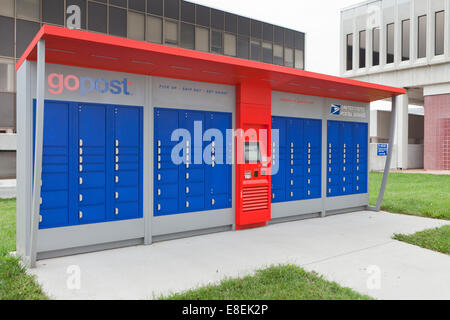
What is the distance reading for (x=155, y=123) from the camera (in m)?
5.73

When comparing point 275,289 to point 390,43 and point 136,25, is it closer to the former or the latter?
point 136,25

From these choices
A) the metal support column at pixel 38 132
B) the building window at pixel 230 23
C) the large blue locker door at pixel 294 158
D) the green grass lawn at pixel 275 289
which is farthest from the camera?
the building window at pixel 230 23

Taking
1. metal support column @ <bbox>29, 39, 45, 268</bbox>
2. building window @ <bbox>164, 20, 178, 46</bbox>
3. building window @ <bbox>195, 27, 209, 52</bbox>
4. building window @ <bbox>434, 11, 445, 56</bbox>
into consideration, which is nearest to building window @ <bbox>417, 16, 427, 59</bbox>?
building window @ <bbox>434, 11, 445, 56</bbox>

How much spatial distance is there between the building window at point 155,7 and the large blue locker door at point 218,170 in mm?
15618

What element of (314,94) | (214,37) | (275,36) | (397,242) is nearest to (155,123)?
(314,94)

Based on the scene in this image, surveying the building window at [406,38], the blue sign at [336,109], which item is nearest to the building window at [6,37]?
the blue sign at [336,109]

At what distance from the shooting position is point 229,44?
901 inches

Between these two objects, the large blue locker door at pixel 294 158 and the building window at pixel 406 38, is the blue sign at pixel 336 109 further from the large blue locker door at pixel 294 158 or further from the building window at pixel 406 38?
the building window at pixel 406 38

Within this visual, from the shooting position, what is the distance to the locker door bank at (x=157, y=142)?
4707mm

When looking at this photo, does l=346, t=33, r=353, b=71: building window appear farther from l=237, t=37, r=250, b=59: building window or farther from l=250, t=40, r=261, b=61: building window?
l=237, t=37, r=250, b=59: building window

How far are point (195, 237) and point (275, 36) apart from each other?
70.9ft

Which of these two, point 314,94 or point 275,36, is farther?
point 275,36

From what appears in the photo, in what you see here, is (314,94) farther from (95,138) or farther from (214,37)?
(214,37)
